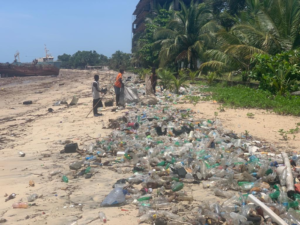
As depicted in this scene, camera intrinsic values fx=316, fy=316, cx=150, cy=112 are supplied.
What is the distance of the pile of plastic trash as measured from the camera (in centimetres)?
315

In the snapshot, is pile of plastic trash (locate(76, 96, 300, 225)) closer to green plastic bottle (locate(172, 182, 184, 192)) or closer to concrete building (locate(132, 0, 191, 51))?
green plastic bottle (locate(172, 182, 184, 192))

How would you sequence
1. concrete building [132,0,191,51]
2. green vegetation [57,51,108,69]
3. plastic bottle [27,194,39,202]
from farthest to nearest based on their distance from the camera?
green vegetation [57,51,108,69], concrete building [132,0,191,51], plastic bottle [27,194,39,202]

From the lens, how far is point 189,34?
859 inches

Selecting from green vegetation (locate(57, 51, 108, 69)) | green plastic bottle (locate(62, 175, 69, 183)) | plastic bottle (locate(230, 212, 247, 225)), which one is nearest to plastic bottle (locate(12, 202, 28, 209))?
green plastic bottle (locate(62, 175, 69, 183))

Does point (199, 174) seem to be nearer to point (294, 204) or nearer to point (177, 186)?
point (177, 186)

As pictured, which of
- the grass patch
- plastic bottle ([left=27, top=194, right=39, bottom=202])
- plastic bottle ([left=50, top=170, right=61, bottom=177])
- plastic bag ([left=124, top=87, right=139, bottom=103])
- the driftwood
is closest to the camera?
the driftwood

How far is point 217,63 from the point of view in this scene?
16.4 meters

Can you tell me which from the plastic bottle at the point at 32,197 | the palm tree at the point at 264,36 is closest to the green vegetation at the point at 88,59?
the palm tree at the point at 264,36

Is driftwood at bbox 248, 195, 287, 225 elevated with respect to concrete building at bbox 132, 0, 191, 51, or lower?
lower

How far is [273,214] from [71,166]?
9.86 feet

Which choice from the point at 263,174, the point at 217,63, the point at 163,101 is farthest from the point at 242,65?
the point at 263,174

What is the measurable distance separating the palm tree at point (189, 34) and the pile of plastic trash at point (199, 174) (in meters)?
15.5

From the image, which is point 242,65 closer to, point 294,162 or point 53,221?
point 294,162

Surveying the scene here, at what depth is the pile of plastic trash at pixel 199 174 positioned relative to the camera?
3152 millimetres
